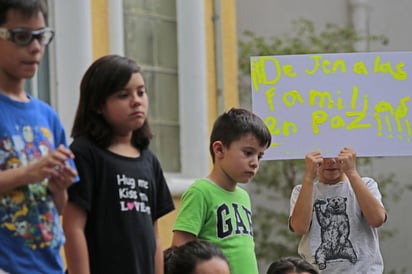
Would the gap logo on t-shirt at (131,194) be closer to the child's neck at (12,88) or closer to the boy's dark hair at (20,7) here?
the child's neck at (12,88)

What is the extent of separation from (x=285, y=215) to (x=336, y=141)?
22.3 feet

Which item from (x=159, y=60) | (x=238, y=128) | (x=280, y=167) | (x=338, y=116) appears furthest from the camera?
(x=280, y=167)

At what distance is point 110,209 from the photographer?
474cm

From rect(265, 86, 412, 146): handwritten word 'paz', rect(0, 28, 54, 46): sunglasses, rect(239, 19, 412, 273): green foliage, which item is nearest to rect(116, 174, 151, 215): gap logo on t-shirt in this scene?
rect(0, 28, 54, 46): sunglasses

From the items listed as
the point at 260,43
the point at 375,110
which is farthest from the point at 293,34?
the point at 375,110

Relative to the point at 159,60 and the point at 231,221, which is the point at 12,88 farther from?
the point at 159,60

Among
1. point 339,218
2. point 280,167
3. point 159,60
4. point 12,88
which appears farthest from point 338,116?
point 280,167

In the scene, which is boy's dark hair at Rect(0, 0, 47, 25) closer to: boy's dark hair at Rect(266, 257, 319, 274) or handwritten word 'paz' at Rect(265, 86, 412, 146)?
boy's dark hair at Rect(266, 257, 319, 274)

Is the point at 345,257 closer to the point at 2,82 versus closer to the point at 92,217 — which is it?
the point at 92,217

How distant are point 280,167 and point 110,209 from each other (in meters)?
8.51

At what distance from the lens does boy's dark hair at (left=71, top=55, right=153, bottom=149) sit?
15.8ft

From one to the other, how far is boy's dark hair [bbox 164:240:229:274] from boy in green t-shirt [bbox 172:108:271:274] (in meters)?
0.52

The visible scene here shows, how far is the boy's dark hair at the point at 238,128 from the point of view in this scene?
576cm

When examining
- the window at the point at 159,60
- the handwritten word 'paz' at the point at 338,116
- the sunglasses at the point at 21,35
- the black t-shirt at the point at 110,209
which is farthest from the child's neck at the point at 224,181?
the window at the point at 159,60
